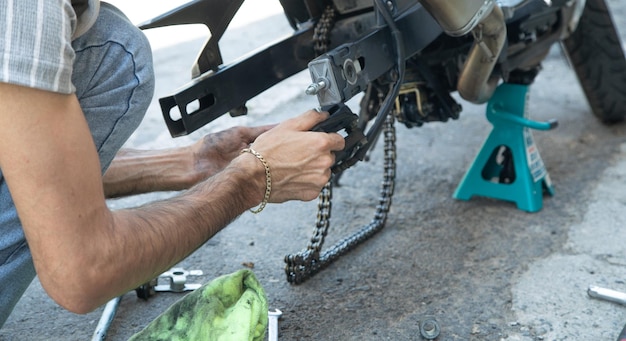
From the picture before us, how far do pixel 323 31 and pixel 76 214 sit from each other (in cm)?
92

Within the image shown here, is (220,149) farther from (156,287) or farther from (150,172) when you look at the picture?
(156,287)

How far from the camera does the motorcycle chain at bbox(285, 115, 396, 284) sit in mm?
1807

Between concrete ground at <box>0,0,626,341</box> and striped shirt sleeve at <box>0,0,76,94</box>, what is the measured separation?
0.83 metres

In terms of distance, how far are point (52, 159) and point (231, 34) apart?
328 centimetres

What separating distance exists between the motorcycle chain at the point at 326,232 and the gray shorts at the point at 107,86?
0.57m

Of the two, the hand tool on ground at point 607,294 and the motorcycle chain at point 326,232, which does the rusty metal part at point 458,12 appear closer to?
the motorcycle chain at point 326,232

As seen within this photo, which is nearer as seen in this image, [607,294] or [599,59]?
[607,294]

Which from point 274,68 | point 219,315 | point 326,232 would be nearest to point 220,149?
point 274,68

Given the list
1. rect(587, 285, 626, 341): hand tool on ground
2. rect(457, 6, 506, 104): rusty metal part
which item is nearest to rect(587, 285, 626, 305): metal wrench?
rect(587, 285, 626, 341): hand tool on ground

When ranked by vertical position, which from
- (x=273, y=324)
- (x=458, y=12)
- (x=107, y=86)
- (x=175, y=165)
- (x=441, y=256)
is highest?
(x=107, y=86)

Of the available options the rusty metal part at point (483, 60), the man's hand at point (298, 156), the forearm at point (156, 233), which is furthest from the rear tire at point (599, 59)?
the forearm at point (156, 233)

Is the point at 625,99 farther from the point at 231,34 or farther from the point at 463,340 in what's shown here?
the point at 231,34

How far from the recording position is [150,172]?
5.65 ft

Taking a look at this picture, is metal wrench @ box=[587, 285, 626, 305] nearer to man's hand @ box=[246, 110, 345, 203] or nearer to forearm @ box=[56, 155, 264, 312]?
man's hand @ box=[246, 110, 345, 203]
